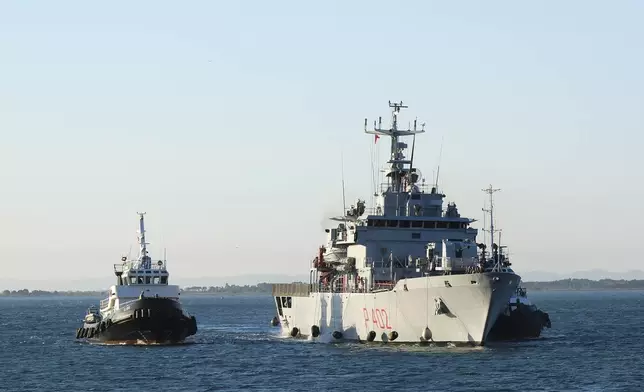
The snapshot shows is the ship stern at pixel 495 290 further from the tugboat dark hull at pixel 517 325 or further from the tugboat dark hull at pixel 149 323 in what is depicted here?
the tugboat dark hull at pixel 149 323

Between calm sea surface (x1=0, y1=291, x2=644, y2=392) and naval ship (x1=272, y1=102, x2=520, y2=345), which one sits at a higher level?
naval ship (x1=272, y1=102, x2=520, y2=345)

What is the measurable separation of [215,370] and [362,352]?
909cm

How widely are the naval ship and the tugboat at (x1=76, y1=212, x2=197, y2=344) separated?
9.12 m

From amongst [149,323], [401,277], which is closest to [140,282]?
[149,323]

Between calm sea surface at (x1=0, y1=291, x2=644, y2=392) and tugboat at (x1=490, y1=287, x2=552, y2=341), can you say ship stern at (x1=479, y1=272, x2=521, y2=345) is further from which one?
tugboat at (x1=490, y1=287, x2=552, y2=341)

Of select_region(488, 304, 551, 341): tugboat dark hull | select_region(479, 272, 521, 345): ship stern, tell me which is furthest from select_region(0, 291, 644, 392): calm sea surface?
select_region(479, 272, 521, 345): ship stern

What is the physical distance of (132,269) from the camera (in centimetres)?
7588

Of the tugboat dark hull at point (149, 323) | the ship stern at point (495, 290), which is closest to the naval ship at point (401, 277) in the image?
the ship stern at point (495, 290)

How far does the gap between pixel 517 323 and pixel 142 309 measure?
77.9 ft

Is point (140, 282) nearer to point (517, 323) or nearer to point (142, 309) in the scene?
point (142, 309)

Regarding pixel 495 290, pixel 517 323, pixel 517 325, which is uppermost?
pixel 495 290

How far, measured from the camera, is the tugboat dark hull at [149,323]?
7100cm

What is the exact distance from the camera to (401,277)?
221 feet

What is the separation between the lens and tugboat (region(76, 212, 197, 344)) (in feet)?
234
